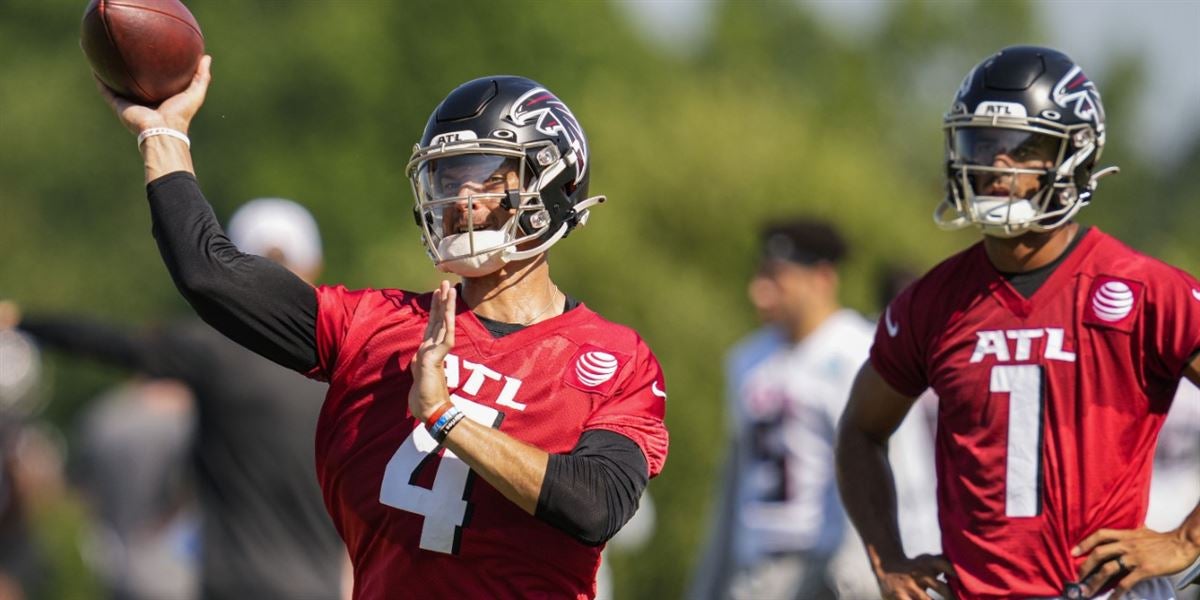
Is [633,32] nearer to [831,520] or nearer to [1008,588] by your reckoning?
[831,520]

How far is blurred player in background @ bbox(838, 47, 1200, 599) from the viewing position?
4934 millimetres

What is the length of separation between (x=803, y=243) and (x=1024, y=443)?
164 inches

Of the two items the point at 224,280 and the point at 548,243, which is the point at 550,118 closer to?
the point at 548,243

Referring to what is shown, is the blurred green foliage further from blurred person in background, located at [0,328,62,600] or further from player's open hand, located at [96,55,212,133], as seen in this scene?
player's open hand, located at [96,55,212,133]

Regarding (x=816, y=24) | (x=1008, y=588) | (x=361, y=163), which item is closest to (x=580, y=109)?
(x=361, y=163)

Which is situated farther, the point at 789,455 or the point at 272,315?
the point at 789,455

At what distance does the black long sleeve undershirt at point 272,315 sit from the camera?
4.19 metres

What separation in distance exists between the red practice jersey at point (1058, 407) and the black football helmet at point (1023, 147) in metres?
0.20

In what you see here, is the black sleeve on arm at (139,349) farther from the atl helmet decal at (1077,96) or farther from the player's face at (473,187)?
the atl helmet decal at (1077,96)

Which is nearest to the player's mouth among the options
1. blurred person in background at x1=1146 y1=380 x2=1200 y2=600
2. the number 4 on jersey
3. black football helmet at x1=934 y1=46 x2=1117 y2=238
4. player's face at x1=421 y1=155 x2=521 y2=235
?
player's face at x1=421 y1=155 x2=521 y2=235

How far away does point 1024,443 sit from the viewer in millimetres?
4988

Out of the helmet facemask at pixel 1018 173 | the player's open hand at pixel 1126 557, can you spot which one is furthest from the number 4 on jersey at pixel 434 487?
the player's open hand at pixel 1126 557

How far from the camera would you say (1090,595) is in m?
4.91

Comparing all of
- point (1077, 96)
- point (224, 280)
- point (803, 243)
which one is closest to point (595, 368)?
point (224, 280)
